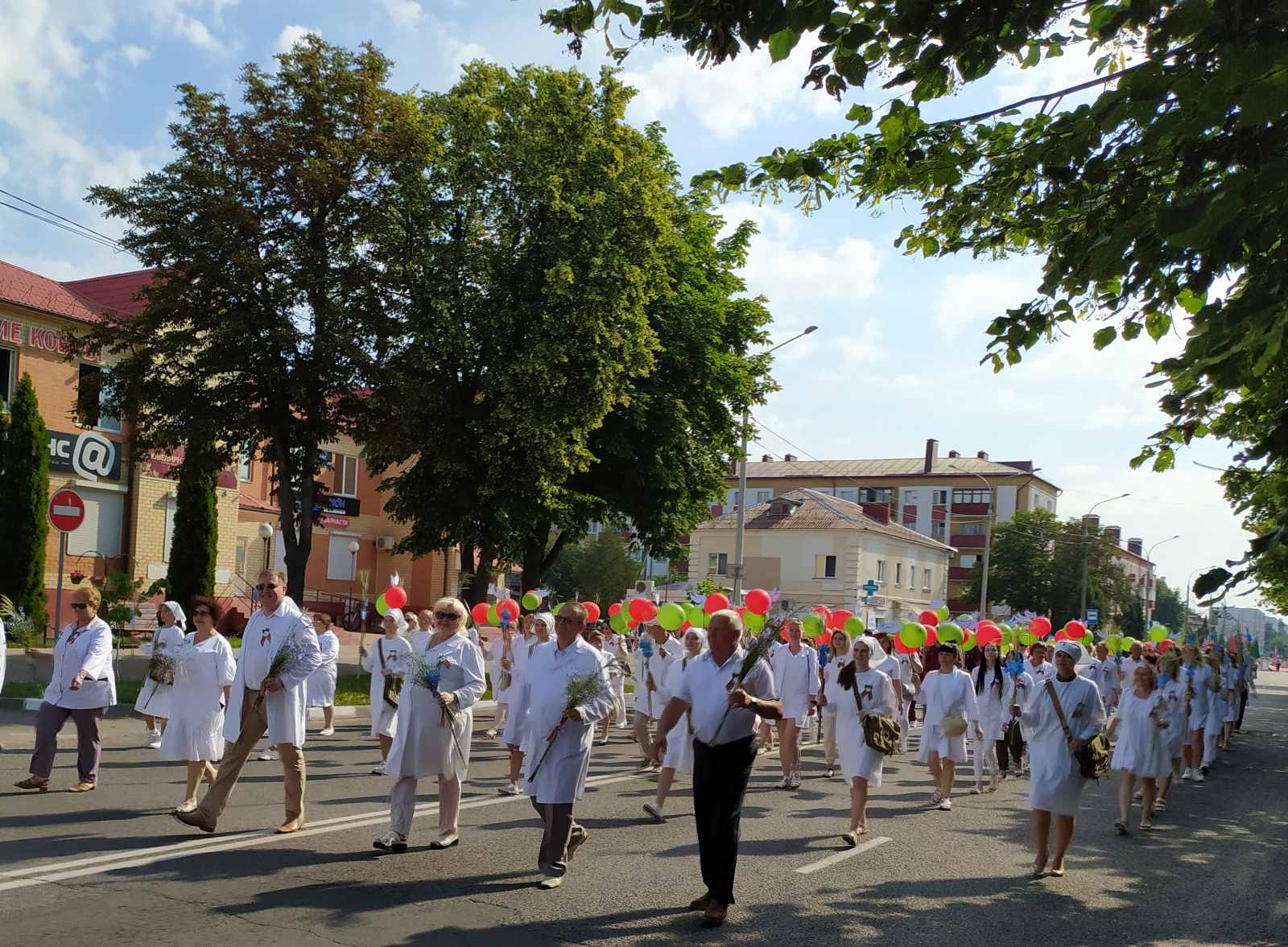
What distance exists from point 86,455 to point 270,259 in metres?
12.6

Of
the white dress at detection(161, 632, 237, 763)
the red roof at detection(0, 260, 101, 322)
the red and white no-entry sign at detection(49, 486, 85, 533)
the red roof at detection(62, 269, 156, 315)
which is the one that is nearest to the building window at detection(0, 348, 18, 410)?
the red roof at detection(0, 260, 101, 322)

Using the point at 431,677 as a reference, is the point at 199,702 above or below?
below

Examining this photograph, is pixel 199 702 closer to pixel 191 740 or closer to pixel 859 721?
pixel 191 740

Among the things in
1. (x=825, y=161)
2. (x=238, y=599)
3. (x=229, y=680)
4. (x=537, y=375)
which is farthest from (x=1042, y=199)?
(x=238, y=599)

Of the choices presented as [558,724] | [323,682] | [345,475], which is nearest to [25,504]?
[323,682]

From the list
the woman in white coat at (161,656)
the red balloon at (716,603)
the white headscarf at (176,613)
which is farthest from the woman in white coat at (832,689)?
the white headscarf at (176,613)

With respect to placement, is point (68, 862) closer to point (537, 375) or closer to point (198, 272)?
point (198, 272)

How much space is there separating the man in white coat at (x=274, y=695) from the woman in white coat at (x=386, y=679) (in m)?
2.37

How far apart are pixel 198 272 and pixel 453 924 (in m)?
17.3

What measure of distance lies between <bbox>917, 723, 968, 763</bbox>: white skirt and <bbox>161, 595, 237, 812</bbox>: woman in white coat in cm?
724

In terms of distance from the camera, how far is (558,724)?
802 cm

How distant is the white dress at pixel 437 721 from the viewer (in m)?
8.43

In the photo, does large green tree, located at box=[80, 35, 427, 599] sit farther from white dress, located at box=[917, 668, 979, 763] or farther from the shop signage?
white dress, located at box=[917, 668, 979, 763]

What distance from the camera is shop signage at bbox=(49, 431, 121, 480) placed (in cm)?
3017
